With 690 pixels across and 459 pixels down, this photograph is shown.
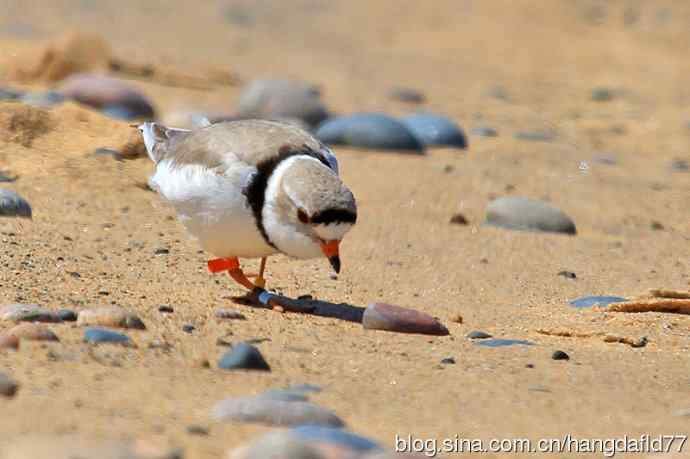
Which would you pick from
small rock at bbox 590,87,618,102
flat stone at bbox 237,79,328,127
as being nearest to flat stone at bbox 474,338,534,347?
flat stone at bbox 237,79,328,127

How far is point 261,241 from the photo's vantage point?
530 centimetres

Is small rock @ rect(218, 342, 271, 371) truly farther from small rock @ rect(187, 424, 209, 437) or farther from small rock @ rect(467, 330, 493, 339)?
small rock @ rect(467, 330, 493, 339)

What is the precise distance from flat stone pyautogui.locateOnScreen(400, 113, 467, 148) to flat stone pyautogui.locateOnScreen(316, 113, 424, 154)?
0.48 meters

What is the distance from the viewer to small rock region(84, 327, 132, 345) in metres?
4.71

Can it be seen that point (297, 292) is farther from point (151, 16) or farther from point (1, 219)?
point (151, 16)

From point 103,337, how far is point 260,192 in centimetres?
85

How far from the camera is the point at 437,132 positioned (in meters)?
10.9

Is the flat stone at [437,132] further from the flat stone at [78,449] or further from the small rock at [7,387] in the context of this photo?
the flat stone at [78,449]

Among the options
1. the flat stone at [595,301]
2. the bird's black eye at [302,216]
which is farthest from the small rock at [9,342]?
the flat stone at [595,301]

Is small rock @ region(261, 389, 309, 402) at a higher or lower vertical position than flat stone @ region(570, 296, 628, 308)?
lower

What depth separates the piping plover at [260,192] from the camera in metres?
5.06

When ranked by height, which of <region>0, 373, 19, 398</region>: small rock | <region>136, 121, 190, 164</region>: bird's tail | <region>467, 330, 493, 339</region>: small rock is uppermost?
<region>136, 121, 190, 164</region>: bird's tail

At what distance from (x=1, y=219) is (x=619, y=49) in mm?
13866

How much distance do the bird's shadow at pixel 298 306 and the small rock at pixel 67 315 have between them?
944 millimetres
